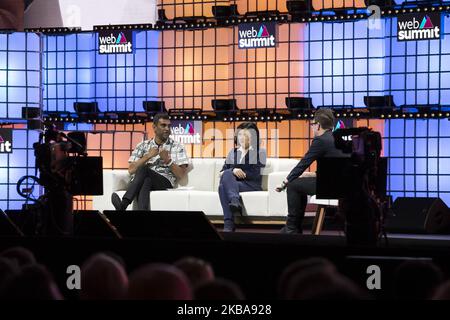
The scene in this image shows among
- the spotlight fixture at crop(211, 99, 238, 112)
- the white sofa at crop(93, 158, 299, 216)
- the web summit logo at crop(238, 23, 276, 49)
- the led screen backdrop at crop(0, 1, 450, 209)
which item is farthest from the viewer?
the spotlight fixture at crop(211, 99, 238, 112)

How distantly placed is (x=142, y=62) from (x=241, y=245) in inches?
254

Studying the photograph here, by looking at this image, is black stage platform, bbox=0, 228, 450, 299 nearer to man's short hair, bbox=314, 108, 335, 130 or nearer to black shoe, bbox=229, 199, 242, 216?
man's short hair, bbox=314, 108, 335, 130

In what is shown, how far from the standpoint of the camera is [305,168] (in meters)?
5.78

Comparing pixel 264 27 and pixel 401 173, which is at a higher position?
pixel 264 27

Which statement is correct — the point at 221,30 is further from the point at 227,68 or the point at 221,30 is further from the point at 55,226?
the point at 55,226

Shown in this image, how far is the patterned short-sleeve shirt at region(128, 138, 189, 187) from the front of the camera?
718 cm

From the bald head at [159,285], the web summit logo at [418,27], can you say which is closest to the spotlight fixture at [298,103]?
the web summit logo at [418,27]

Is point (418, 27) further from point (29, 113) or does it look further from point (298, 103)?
point (29, 113)

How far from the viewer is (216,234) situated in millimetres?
3025

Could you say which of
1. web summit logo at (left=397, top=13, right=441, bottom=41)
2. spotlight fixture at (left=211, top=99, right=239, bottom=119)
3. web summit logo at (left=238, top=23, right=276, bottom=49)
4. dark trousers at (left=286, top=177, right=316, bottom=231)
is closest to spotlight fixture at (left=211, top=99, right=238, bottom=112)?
spotlight fixture at (left=211, top=99, right=239, bottom=119)

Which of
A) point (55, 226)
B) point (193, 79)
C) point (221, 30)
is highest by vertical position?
point (221, 30)

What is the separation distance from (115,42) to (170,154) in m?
1.77

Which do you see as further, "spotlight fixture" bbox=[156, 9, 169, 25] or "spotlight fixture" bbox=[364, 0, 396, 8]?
"spotlight fixture" bbox=[156, 9, 169, 25]
